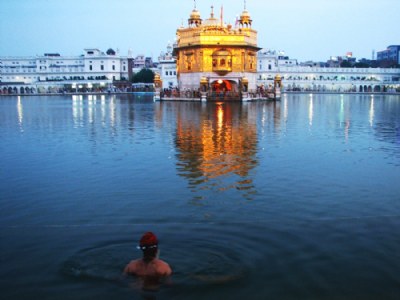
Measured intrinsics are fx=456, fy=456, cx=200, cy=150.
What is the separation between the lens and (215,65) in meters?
61.1

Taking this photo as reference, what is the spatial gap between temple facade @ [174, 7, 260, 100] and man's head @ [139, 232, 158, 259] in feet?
171

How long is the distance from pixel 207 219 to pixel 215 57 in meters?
54.2

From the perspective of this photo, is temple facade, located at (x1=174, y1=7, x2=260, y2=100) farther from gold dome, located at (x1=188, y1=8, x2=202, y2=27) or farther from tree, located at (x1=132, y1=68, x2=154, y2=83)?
tree, located at (x1=132, y1=68, x2=154, y2=83)

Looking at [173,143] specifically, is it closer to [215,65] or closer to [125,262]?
[125,262]

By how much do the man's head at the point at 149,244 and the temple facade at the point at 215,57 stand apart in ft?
171

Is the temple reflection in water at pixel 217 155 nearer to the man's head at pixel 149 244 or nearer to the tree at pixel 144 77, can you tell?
the man's head at pixel 149 244

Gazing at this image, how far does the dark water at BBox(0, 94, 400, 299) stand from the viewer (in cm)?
610

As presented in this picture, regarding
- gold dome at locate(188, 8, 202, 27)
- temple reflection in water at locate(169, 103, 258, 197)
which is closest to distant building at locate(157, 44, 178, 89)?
gold dome at locate(188, 8, 202, 27)

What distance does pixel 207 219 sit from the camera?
28.0 ft

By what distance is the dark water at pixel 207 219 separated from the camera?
6098 mm

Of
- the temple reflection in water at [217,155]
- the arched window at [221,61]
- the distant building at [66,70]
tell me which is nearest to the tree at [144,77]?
the distant building at [66,70]

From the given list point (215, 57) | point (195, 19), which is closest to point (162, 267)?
point (215, 57)

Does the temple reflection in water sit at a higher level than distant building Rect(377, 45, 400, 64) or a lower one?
lower

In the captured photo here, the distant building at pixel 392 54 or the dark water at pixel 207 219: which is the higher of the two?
the distant building at pixel 392 54
